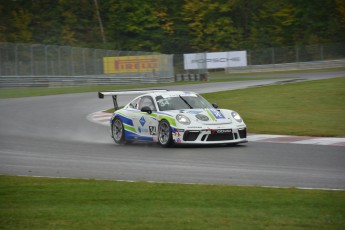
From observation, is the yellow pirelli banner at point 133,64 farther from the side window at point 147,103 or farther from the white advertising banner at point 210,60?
the side window at point 147,103

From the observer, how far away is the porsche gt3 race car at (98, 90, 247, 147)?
50.5 feet

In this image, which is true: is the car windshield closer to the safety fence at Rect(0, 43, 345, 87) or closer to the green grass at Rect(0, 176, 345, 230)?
the green grass at Rect(0, 176, 345, 230)

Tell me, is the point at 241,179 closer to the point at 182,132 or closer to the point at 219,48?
the point at 182,132

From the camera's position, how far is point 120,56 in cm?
4828

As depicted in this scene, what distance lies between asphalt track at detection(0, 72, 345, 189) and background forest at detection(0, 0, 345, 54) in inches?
1999

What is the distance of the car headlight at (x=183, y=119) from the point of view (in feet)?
50.9

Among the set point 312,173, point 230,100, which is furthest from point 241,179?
point 230,100

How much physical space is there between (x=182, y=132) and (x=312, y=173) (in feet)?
15.7

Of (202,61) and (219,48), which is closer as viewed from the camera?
(202,61)

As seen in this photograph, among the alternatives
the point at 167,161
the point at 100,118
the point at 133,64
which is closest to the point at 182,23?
the point at 133,64

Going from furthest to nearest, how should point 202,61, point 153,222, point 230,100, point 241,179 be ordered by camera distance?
point 202,61
point 230,100
point 241,179
point 153,222

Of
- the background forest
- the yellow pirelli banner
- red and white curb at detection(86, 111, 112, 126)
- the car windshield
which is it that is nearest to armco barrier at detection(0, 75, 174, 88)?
the yellow pirelli banner

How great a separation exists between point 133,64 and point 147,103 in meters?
31.4

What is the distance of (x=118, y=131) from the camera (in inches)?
690
